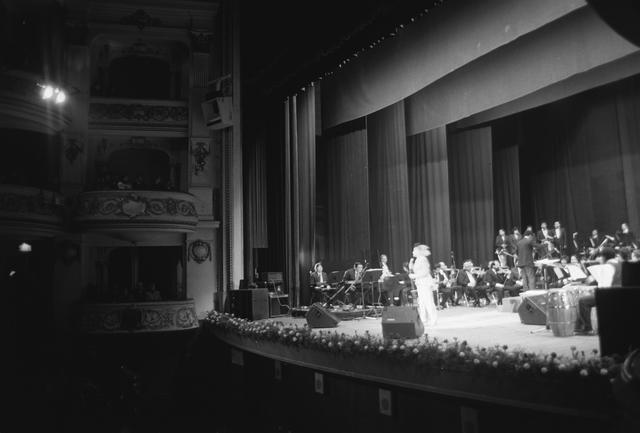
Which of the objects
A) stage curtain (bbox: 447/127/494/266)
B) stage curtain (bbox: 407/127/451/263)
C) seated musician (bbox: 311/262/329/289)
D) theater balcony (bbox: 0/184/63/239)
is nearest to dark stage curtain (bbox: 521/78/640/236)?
stage curtain (bbox: 447/127/494/266)

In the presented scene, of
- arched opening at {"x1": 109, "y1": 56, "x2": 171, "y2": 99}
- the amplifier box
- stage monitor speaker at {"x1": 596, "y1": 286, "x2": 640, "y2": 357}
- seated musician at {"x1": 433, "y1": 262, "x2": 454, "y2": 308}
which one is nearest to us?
stage monitor speaker at {"x1": 596, "y1": 286, "x2": 640, "y2": 357}

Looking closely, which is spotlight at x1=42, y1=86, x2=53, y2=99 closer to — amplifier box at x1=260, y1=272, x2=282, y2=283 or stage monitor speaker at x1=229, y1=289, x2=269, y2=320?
amplifier box at x1=260, y1=272, x2=282, y2=283

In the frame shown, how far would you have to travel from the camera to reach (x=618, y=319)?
4430 millimetres

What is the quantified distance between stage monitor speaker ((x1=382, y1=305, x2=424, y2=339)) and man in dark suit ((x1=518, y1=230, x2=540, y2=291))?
437cm

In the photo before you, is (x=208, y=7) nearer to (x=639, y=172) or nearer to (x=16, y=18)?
(x=16, y=18)

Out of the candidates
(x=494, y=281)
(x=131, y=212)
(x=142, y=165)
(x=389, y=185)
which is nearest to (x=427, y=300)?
(x=494, y=281)

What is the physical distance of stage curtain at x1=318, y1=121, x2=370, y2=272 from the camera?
1585 cm

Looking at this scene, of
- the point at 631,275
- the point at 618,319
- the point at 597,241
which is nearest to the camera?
the point at 618,319

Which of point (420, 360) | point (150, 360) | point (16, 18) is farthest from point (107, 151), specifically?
point (420, 360)

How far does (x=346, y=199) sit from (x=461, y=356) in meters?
11.3

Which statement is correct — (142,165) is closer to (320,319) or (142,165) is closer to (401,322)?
(320,319)

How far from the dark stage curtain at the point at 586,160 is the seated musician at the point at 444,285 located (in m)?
3.62

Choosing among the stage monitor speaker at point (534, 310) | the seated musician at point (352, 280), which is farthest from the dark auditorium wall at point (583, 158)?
the seated musician at point (352, 280)

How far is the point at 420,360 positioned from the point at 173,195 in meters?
10.6
